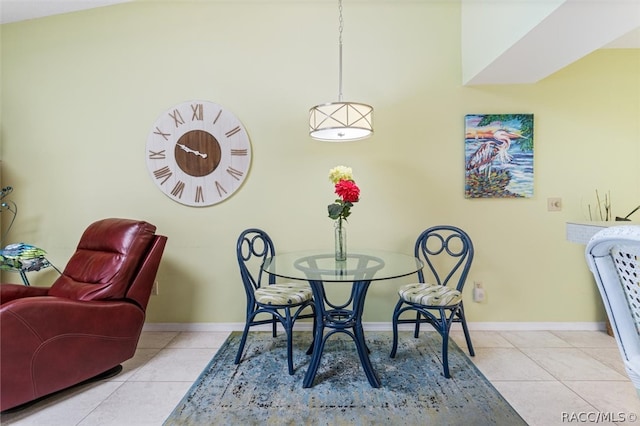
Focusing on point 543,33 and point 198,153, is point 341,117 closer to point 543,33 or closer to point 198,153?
point 543,33

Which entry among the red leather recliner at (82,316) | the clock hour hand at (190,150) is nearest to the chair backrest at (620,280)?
the red leather recliner at (82,316)

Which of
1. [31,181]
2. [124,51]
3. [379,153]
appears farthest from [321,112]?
[31,181]

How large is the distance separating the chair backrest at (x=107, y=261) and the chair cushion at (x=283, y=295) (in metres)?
0.86

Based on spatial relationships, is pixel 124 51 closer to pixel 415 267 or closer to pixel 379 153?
pixel 379 153

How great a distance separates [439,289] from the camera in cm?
228

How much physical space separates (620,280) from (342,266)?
4.65 feet

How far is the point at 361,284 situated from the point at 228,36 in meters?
2.36

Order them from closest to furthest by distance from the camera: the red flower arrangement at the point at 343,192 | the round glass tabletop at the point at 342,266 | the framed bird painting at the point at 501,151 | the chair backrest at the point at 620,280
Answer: the chair backrest at the point at 620,280
the round glass tabletop at the point at 342,266
the red flower arrangement at the point at 343,192
the framed bird painting at the point at 501,151

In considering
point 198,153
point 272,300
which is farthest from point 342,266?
point 198,153

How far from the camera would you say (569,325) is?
281 cm

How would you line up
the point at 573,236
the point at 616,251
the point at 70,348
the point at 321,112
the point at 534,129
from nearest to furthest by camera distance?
the point at 616,251 → the point at 70,348 → the point at 321,112 → the point at 573,236 → the point at 534,129

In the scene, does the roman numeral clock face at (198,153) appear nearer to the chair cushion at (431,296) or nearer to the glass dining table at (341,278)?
the glass dining table at (341,278)

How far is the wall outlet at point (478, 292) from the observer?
281cm
